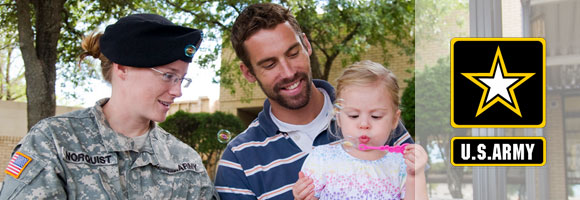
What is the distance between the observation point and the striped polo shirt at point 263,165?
220 cm

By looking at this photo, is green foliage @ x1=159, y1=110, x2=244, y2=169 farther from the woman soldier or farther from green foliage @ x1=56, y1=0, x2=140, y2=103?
the woman soldier

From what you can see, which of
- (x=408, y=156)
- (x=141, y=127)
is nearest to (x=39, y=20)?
(x=141, y=127)

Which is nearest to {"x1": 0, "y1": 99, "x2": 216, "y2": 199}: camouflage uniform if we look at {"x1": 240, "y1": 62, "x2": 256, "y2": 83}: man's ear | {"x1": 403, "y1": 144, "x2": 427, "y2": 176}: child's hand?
{"x1": 240, "y1": 62, "x2": 256, "y2": 83}: man's ear

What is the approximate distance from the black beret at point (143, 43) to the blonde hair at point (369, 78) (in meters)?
0.69

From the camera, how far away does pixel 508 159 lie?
3.82 ft

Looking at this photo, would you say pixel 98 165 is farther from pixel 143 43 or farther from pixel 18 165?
pixel 143 43

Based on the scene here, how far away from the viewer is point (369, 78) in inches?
65.0

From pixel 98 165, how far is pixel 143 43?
0.46 m

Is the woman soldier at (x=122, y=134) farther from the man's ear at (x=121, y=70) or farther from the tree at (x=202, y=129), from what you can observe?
the tree at (x=202, y=129)

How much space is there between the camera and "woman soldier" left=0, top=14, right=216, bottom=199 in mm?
1927

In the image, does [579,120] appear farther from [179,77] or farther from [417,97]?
[179,77]

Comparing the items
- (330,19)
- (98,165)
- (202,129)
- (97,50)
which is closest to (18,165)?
(98,165)

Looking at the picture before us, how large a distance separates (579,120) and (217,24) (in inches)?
360

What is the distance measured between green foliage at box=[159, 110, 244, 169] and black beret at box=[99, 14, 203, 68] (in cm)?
880
